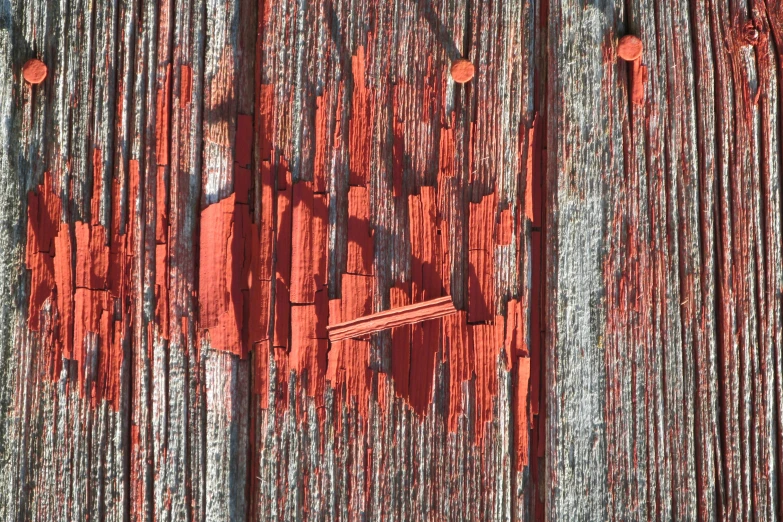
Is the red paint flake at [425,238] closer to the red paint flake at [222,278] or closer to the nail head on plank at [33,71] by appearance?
the red paint flake at [222,278]

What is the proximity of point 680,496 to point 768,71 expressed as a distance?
1.05 m

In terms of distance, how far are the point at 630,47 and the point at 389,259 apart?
777 mm

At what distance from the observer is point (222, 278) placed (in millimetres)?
1440

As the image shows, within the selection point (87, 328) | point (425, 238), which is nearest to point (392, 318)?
point (425, 238)

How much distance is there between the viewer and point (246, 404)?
A: 56.7 inches

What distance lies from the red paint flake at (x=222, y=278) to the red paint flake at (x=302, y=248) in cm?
12

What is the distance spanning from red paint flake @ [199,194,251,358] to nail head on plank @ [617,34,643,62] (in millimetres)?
1010

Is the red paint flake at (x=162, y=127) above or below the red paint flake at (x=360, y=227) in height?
above

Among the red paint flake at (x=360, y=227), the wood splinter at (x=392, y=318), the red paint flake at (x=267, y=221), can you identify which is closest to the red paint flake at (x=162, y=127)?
the red paint flake at (x=267, y=221)

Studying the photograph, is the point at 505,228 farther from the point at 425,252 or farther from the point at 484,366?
the point at 484,366

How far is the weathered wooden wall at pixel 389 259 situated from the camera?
1.43m

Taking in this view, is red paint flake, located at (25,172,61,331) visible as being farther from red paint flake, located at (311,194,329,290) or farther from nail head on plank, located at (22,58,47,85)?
red paint flake, located at (311,194,329,290)

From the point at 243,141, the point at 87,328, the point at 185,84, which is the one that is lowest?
the point at 87,328

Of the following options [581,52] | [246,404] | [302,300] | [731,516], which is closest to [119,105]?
[302,300]
